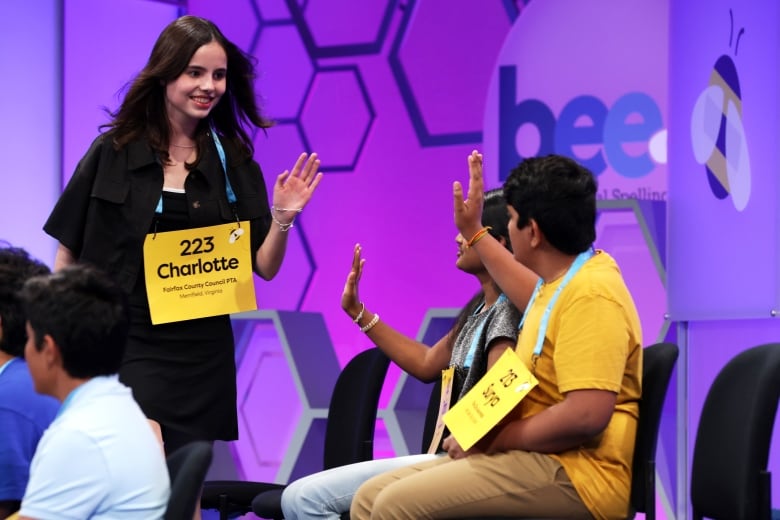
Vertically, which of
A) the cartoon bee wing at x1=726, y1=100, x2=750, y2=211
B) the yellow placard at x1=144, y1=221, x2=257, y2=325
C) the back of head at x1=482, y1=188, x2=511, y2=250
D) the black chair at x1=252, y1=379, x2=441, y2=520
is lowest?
the black chair at x1=252, y1=379, x2=441, y2=520

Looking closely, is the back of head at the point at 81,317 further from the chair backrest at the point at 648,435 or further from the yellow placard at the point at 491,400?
the chair backrest at the point at 648,435

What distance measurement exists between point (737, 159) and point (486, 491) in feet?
5.55

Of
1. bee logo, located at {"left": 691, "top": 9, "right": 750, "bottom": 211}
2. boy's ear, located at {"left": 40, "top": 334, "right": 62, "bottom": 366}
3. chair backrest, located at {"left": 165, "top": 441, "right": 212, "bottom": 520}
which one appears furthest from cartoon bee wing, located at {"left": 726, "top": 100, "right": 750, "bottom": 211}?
boy's ear, located at {"left": 40, "top": 334, "right": 62, "bottom": 366}

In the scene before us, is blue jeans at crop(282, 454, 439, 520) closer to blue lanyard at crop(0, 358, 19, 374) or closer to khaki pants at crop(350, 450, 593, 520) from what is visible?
khaki pants at crop(350, 450, 593, 520)

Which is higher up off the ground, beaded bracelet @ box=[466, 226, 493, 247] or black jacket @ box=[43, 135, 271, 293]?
black jacket @ box=[43, 135, 271, 293]

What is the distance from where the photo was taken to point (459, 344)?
3.09m

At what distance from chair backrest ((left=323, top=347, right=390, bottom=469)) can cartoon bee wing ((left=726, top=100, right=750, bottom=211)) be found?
49.0 inches

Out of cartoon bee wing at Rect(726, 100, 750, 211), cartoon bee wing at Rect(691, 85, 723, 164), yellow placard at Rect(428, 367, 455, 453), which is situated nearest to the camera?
yellow placard at Rect(428, 367, 455, 453)

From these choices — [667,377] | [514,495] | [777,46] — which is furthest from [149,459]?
[777,46]

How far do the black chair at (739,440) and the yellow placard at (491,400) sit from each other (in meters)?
0.50

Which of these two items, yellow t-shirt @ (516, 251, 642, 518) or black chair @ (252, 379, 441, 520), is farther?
black chair @ (252, 379, 441, 520)

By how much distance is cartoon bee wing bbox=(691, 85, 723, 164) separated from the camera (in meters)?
3.71

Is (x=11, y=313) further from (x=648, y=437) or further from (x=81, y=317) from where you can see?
(x=648, y=437)

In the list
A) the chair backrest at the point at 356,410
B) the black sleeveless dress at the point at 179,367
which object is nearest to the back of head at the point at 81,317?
the black sleeveless dress at the point at 179,367
